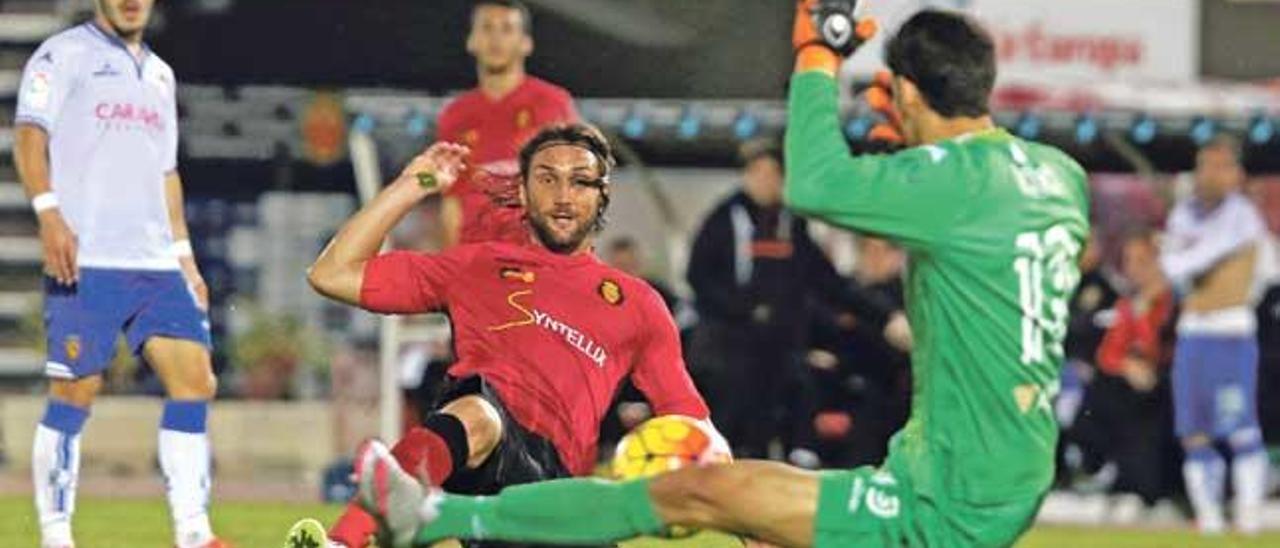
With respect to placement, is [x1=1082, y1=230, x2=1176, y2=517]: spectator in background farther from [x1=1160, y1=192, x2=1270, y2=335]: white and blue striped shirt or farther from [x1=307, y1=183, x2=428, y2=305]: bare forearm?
[x1=307, y1=183, x2=428, y2=305]: bare forearm

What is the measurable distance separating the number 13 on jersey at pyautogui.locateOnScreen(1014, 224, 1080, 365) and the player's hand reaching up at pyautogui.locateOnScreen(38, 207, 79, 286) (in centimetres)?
521

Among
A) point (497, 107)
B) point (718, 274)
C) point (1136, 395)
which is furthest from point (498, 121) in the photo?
point (1136, 395)

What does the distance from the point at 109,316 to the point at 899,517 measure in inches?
207

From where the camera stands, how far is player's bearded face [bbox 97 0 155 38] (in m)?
13.1

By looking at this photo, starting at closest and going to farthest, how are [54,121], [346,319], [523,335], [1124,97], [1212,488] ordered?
[523,335], [54,121], [1212,488], [1124,97], [346,319]

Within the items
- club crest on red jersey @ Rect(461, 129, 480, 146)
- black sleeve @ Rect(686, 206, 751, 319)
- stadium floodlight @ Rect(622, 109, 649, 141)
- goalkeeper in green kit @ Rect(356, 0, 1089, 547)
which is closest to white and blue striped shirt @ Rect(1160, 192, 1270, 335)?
black sleeve @ Rect(686, 206, 751, 319)

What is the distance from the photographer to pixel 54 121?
42.9 feet

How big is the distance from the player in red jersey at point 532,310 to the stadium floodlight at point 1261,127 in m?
10.1

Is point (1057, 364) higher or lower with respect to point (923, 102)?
lower

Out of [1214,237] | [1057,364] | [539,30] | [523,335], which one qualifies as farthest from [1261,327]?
[1057,364]

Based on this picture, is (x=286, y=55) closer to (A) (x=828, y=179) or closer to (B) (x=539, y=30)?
(B) (x=539, y=30)

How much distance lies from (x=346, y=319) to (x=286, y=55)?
3.46 metres

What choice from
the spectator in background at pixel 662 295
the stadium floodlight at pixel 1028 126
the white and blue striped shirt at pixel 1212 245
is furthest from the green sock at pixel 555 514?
the stadium floodlight at pixel 1028 126

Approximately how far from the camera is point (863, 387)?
18891mm
